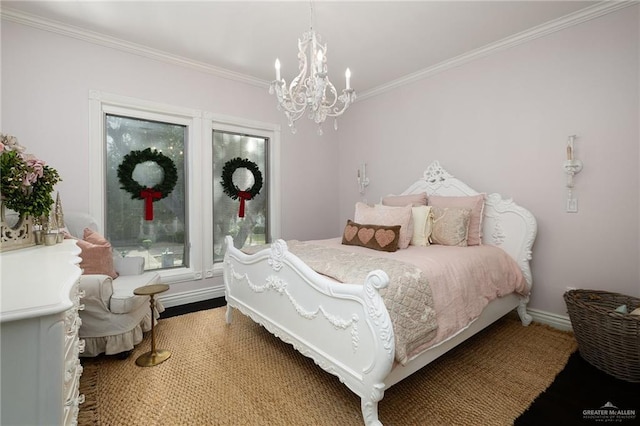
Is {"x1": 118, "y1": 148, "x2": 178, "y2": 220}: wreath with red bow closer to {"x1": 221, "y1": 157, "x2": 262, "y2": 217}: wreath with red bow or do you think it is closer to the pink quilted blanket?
{"x1": 221, "y1": 157, "x2": 262, "y2": 217}: wreath with red bow

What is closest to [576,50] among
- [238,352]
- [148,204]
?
[238,352]

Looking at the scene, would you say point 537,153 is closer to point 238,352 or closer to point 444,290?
point 444,290

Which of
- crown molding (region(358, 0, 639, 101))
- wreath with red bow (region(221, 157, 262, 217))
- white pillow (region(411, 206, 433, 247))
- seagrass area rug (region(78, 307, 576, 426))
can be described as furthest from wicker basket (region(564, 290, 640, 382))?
wreath with red bow (region(221, 157, 262, 217))

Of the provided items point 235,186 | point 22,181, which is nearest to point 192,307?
point 235,186

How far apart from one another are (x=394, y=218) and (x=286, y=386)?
161 cm

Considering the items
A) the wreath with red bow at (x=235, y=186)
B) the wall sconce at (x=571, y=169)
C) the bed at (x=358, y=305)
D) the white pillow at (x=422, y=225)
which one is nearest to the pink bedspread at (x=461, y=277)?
the bed at (x=358, y=305)

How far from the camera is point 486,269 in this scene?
2229mm

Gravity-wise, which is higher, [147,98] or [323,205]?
[147,98]

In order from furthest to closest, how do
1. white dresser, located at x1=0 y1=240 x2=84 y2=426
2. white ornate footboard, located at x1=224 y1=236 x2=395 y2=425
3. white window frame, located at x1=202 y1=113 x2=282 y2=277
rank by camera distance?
white window frame, located at x1=202 y1=113 x2=282 y2=277
white ornate footboard, located at x1=224 y1=236 x2=395 y2=425
white dresser, located at x1=0 y1=240 x2=84 y2=426

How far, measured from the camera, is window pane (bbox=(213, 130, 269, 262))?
353 cm

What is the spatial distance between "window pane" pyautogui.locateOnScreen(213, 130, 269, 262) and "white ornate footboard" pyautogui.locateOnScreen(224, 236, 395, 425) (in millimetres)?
1285

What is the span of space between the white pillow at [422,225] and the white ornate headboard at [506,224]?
0.58m

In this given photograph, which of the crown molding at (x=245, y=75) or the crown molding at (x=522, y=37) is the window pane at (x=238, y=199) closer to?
the crown molding at (x=245, y=75)

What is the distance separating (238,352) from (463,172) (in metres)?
2.78
